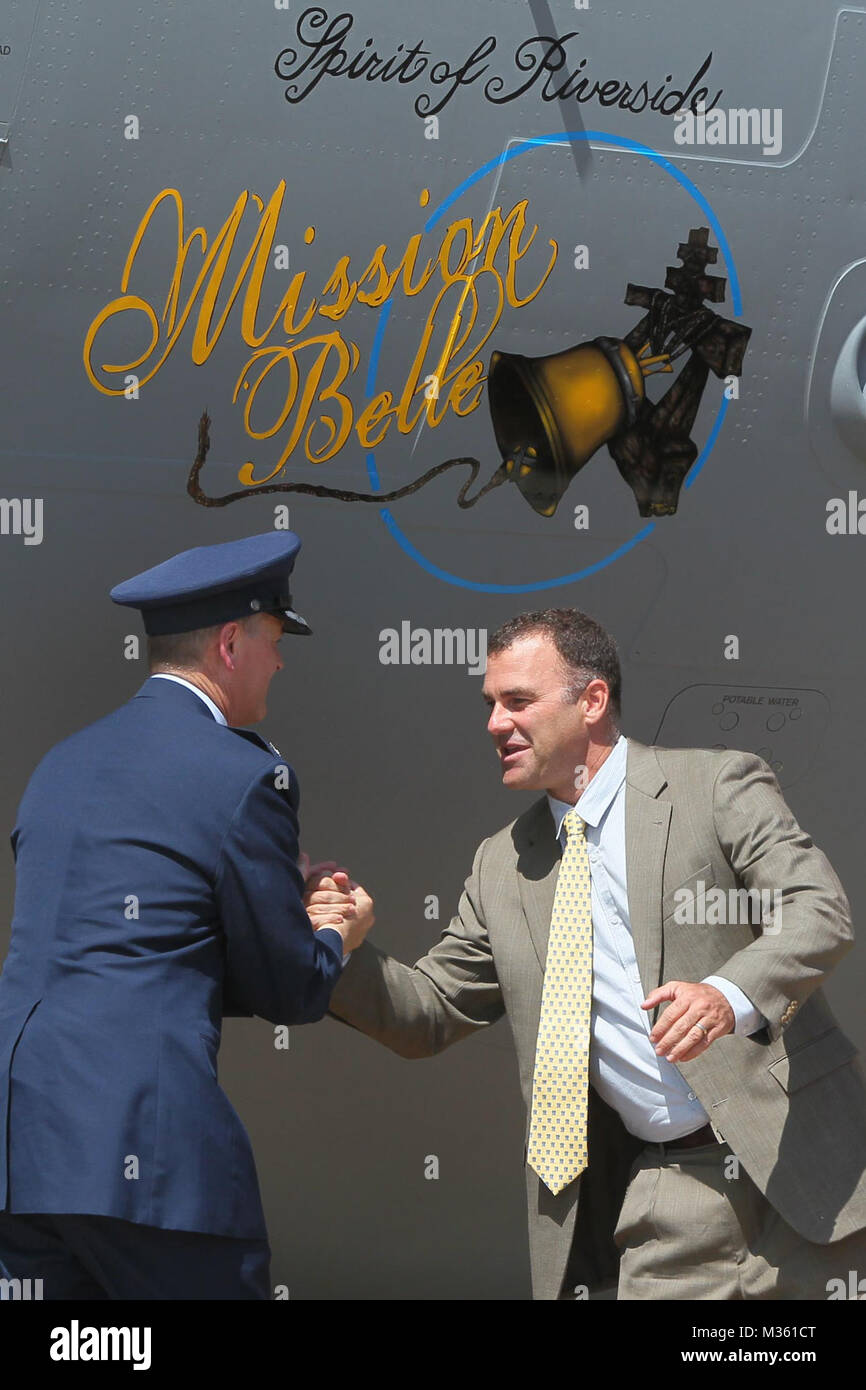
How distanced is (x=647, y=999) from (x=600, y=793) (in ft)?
1.54

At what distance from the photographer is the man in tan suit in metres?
2.65

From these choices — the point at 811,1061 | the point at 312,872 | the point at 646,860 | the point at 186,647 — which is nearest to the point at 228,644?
the point at 186,647

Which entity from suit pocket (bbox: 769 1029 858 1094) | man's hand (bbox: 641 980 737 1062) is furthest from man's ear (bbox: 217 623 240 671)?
suit pocket (bbox: 769 1029 858 1094)

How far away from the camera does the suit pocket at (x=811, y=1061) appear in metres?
2.71

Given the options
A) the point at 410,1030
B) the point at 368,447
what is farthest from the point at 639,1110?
the point at 368,447

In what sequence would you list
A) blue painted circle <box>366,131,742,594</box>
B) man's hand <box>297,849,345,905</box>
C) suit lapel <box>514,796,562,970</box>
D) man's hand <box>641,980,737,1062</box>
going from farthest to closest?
blue painted circle <box>366,131,742,594</box> < suit lapel <box>514,796,562,970</box> < man's hand <box>297,849,345,905</box> < man's hand <box>641,980,737,1062</box>

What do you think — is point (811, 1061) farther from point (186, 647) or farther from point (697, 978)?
point (186, 647)

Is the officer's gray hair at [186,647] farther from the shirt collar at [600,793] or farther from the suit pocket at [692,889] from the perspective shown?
the suit pocket at [692,889]

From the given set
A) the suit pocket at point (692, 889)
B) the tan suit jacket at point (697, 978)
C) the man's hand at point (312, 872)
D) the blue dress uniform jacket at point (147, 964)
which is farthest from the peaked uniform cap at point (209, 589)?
the suit pocket at point (692, 889)

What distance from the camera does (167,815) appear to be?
2.29 meters

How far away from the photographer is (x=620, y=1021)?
2771mm

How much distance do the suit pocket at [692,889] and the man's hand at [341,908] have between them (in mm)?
578

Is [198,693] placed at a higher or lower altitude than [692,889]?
higher

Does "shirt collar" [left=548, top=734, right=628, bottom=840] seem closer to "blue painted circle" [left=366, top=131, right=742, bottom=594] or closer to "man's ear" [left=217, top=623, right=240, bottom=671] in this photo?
"blue painted circle" [left=366, top=131, right=742, bottom=594]
